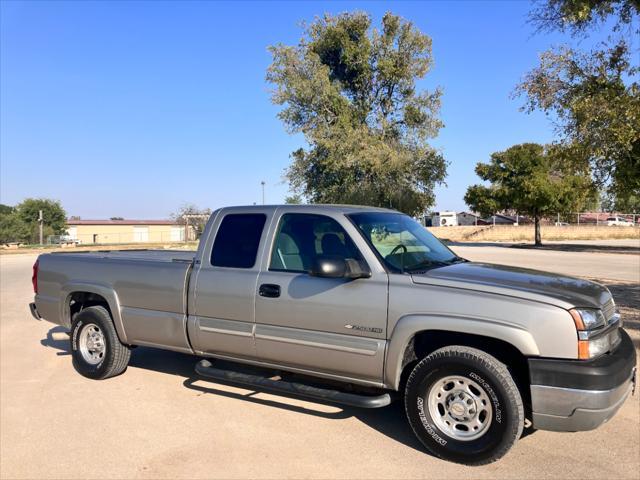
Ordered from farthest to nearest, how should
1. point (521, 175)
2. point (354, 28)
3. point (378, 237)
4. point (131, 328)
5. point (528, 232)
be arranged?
point (528, 232) < point (521, 175) < point (354, 28) < point (131, 328) < point (378, 237)

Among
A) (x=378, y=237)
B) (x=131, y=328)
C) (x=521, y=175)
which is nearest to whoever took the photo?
(x=378, y=237)

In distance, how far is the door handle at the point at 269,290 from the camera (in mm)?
4445

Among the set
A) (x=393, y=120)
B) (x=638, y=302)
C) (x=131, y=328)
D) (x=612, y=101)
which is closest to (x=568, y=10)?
(x=612, y=101)

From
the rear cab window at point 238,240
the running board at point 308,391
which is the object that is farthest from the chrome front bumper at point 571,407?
the rear cab window at point 238,240

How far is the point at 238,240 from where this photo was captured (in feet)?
16.2

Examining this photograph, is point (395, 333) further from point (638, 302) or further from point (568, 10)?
point (638, 302)

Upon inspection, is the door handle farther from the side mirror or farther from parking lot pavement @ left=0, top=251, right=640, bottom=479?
parking lot pavement @ left=0, top=251, right=640, bottom=479

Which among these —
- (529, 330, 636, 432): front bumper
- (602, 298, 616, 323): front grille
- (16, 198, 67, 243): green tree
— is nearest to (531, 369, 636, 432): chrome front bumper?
(529, 330, 636, 432): front bumper

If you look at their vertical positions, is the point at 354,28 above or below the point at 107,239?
above

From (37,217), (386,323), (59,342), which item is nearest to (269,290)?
(386,323)

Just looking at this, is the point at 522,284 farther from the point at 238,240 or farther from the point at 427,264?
the point at 238,240

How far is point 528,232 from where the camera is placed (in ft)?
161

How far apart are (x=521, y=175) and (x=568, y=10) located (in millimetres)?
29916

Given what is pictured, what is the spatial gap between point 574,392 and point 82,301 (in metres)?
5.23
